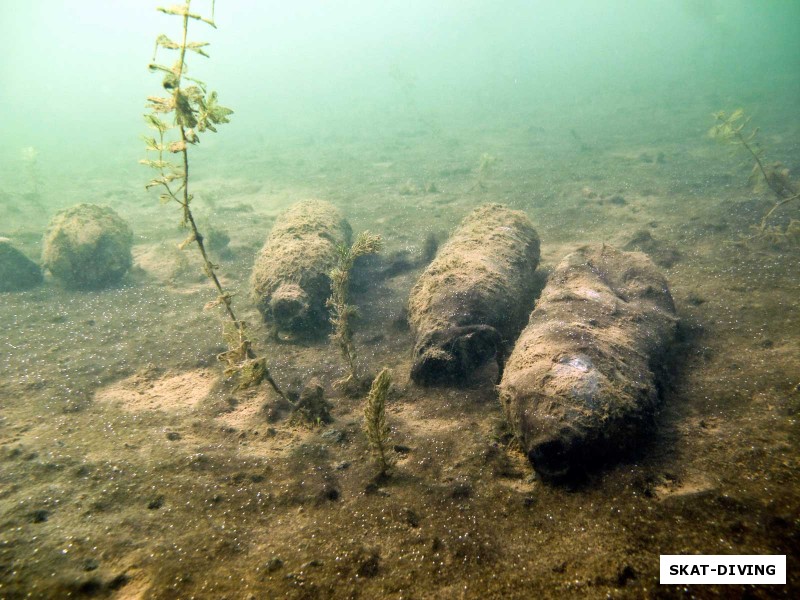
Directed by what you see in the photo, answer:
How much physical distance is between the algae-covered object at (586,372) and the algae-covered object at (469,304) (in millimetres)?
634

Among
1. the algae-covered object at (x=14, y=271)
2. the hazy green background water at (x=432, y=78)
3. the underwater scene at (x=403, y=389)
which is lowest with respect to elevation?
the underwater scene at (x=403, y=389)

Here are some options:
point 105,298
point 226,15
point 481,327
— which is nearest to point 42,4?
point 226,15

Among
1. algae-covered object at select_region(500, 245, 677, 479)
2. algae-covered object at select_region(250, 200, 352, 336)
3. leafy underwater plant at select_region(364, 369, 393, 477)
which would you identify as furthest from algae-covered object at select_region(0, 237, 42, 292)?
algae-covered object at select_region(500, 245, 677, 479)

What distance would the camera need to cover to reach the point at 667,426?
4137mm

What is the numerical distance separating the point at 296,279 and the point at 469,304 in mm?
3424

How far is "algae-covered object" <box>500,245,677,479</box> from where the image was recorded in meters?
3.57

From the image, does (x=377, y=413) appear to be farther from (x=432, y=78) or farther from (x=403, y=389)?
(x=432, y=78)

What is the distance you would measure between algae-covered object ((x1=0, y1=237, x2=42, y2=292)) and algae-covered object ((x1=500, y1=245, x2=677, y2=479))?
1241 centimetres

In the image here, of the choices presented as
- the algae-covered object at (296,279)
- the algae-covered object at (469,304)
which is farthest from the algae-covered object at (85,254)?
the algae-covered object at (469,304)

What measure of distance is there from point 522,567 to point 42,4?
470 feet

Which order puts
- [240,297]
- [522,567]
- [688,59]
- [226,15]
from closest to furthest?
1. [522,567]
2. [240,297]
3. [688,59]
4. [226,15]

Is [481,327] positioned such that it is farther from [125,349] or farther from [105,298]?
[105,298]

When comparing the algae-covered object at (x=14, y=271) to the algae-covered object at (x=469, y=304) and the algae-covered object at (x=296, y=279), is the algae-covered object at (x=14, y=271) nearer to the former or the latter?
the algae-covered object at (x=296, y=279)

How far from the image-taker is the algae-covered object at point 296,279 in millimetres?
6953
